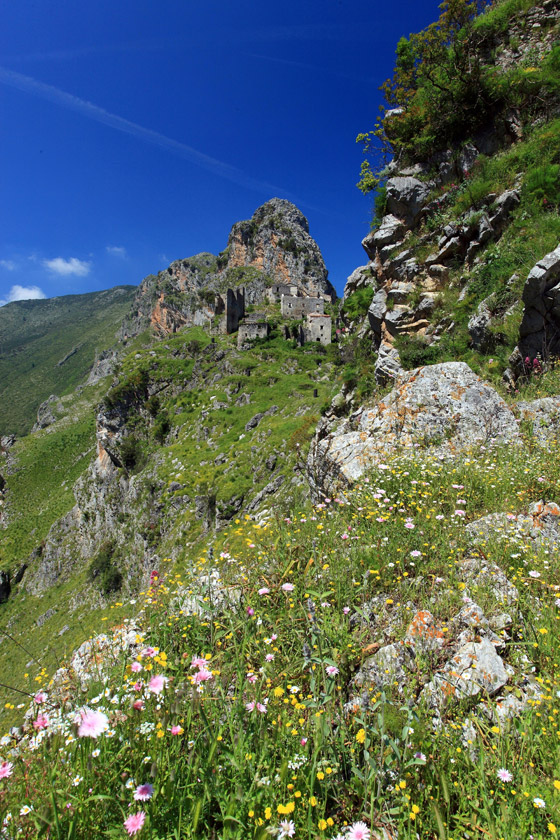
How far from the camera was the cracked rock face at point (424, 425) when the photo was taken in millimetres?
6930

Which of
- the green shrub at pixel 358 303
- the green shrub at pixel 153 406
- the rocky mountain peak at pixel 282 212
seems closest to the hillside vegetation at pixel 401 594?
the green shrub at pixel 358 303

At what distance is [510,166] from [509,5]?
762 cm

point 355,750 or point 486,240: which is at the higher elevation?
point 486,240

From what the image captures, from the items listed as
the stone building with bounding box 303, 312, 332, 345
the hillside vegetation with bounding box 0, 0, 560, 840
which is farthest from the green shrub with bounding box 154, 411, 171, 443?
the hillside vegetation with bounding box 0, 0, 560, 840

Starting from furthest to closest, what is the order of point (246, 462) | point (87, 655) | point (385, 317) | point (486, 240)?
1. point (246, 462)
2. point (385, 317)
3. point (486, 240)
4. point (87, 655)

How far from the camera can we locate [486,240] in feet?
36.0

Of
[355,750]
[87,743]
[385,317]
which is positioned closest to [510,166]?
[385,317]

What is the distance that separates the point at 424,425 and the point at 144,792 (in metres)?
7.08

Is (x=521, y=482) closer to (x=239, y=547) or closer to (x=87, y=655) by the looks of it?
(x=239, y=547)

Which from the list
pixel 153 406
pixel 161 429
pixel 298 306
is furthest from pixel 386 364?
pixel 298 306

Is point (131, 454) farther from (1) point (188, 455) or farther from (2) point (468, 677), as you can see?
(2) point (468, 677)

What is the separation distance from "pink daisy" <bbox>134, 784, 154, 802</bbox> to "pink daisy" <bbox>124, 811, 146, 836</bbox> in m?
0.06

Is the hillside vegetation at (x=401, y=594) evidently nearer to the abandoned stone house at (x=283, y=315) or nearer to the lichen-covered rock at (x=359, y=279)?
the lichen-covered rock at (x=359, y=279)

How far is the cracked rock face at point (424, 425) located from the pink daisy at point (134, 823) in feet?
17.2
